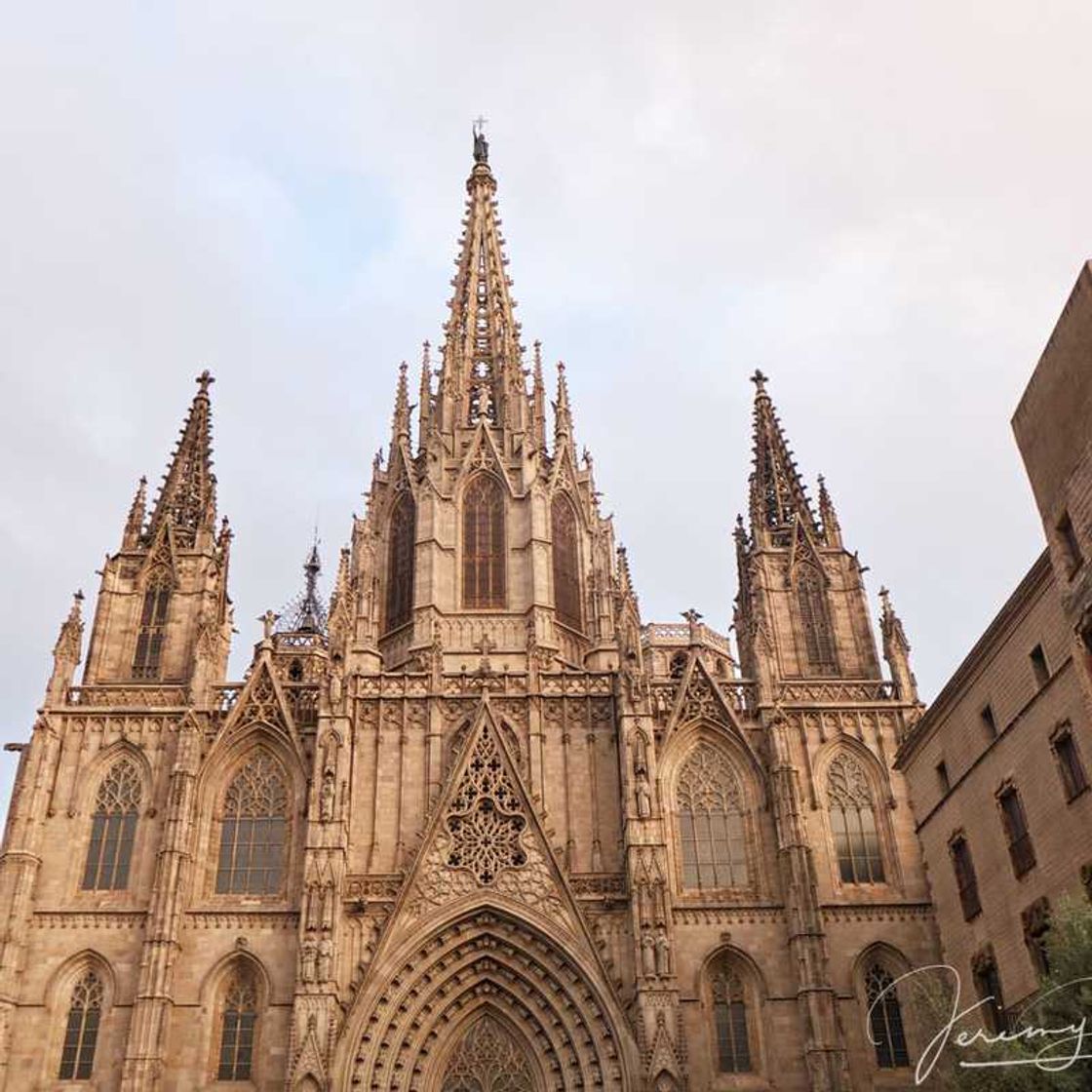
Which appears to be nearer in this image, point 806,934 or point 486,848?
point 806,934

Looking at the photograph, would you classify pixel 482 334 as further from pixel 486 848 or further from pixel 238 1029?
pixel 238 1029

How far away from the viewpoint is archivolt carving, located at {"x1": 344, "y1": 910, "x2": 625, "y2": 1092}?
2969cm

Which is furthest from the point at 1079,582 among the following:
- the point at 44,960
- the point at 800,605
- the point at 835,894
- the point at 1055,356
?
the point at 44,960

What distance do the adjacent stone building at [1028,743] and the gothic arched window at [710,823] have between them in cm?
530

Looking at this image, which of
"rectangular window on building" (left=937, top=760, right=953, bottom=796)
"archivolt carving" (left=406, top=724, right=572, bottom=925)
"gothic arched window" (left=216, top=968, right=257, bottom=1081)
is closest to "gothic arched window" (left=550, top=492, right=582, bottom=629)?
"archivolt carving" (left=406, top=724, right=572, bottom=925)

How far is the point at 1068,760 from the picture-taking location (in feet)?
74.5

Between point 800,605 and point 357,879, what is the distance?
16689 mm

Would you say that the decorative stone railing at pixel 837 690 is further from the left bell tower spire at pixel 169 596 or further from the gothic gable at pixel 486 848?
the left bell tower spire at pixel 169 596

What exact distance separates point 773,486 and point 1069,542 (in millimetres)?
22010

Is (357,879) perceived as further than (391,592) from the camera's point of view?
No

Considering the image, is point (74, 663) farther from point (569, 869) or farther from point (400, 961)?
point (569, 869)

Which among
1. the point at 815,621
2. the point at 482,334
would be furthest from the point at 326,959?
the point at 482,334

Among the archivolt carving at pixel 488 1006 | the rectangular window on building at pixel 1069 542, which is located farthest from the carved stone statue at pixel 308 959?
the rectangular window on building at pixel 1069 542

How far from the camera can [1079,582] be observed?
65.4 feet
